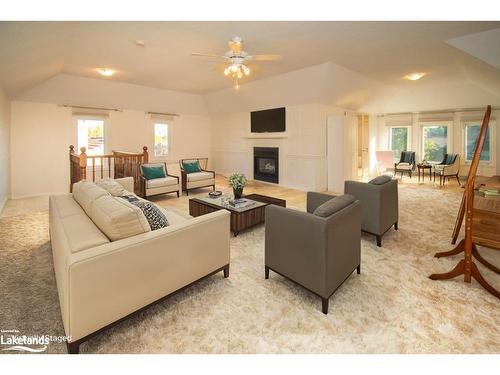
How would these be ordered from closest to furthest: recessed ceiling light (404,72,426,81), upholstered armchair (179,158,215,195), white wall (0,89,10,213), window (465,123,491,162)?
white wall (0,89,10,213), recessed ceiling light (404,72,426,81), upholstered armchair (179,158,215,195), window (465,123,491,162)

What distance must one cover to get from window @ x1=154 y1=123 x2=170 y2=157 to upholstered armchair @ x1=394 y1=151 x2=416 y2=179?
7.57 metres

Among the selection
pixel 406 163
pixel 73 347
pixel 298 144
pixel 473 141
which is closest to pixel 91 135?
pixel 298 144

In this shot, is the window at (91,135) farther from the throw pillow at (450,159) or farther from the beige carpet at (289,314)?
the throw pillow at (450,159)

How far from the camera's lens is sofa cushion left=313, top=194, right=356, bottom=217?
1.96 m

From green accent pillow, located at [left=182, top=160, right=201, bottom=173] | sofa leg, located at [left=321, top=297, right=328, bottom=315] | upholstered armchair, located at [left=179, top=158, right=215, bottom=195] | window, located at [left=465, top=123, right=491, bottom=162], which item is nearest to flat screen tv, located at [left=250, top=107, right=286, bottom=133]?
upholstered armchair, located at [left=179, top=158, right=215, bottom=195]

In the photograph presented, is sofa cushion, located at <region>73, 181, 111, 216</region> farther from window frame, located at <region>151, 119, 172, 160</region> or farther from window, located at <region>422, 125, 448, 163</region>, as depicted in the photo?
window, located at <region>422, 125, 448, 163</region>

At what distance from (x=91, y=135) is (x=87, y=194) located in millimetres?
5330

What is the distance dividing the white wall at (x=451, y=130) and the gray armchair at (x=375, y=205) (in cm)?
728

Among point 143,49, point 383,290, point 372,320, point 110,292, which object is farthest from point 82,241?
point 143,49

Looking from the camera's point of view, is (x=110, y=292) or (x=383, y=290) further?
(x=383, y=290)

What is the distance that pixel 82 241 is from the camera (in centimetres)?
167

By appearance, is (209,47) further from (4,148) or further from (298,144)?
→ (4,148)
